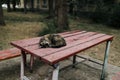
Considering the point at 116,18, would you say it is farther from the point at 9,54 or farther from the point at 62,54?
the point at 62,54

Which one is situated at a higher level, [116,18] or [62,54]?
[62,54]

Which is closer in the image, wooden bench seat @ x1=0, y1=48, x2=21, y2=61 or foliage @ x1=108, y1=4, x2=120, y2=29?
wooden bench seat @ x1=0, y1=48, x2=21, y2=61

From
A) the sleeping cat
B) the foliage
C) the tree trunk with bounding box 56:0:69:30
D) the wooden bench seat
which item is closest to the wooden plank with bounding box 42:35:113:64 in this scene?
the sleeping cat

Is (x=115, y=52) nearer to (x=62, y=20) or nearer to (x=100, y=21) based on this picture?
(x=62, y=20)

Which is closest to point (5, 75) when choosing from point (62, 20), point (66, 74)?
point (66, 74)

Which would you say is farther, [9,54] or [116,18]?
[116,18]

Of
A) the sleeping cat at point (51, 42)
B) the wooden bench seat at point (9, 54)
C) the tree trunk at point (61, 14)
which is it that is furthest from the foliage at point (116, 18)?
the sleeping cat at point (51, 42)

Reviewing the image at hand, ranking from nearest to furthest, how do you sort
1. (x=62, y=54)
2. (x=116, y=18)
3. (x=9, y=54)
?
1. (x=62, y=54)
2. (x=9, y=54)
3. (x=116, y=18)

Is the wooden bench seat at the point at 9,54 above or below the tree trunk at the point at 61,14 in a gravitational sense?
below

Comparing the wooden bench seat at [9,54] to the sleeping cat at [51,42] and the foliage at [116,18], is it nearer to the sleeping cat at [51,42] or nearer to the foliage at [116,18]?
the sleeping cat at [51,42]

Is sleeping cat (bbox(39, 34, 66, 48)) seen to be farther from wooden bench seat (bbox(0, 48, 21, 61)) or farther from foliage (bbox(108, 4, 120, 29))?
foliage (bbox(108, 4, 120, 29))

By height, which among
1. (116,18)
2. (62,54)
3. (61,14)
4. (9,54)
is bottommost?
(9,54)

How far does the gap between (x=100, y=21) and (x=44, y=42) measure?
31.4 feet

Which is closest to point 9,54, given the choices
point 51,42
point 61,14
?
point 51,42
